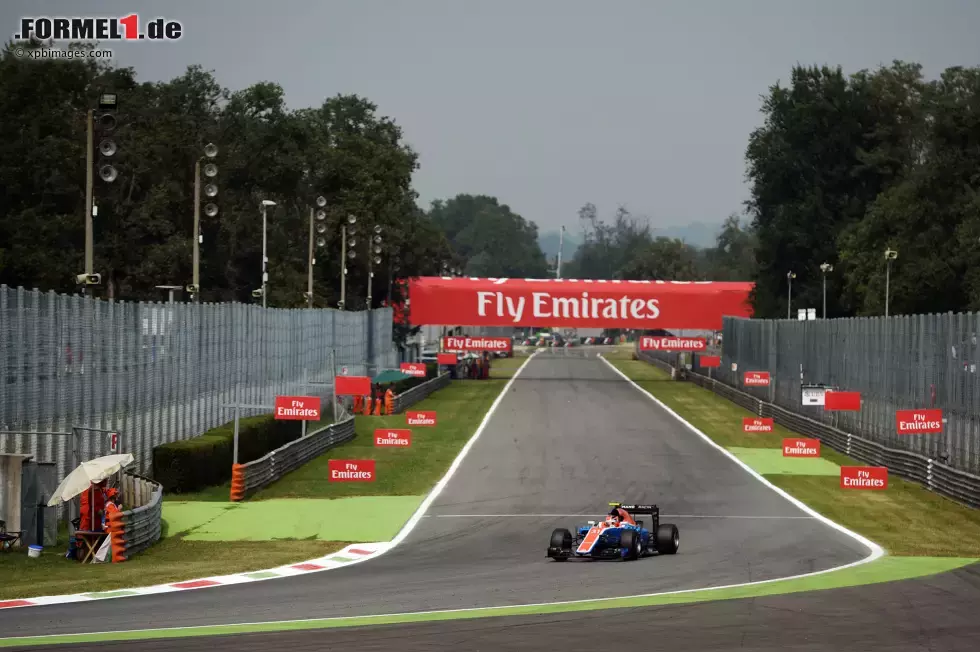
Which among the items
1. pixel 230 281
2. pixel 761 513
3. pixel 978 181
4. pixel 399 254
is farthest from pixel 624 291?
pixel 761 513

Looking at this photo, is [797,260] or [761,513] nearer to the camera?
[761,513]

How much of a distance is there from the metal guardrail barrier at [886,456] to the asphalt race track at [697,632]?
15908 millimetres

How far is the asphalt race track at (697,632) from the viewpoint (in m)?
15.3

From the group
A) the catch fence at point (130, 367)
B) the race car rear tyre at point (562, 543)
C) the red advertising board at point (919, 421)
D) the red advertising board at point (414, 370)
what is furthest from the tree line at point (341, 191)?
the race car rear tyre at point (562, 543)

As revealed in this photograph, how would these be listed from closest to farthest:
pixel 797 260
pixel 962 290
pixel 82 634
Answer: pixel 82 634, pixel 962 290, pixel 797 260

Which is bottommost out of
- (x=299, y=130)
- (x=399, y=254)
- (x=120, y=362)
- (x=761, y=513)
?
(x=761, y=513)

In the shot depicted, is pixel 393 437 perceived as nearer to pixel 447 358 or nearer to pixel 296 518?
pixel 296 518

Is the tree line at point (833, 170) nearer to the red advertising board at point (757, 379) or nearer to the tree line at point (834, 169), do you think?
the tree line at point (834, 169)

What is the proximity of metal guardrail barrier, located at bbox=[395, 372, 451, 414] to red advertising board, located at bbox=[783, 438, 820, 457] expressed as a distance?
25.3 metres

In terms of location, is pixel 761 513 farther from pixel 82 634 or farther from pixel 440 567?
pixel 82 634

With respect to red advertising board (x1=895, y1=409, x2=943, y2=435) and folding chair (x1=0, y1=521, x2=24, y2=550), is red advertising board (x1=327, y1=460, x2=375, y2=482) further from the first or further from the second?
red advertising board (x1=895, y1=409, x2=943, y2=435)

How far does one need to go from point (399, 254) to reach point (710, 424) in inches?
1918

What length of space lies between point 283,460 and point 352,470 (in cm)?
318

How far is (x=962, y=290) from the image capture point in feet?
306
